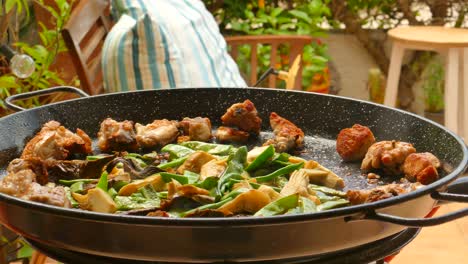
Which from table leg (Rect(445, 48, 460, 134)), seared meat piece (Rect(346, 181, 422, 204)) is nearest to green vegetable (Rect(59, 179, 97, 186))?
seared meat piece (Rect(346, 181, 422, 204))

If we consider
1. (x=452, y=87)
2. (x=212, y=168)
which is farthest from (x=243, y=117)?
(x=452, y=87)

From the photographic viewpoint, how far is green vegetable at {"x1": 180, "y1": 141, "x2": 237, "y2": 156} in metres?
1.38

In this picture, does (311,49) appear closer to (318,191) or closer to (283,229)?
(318,191)

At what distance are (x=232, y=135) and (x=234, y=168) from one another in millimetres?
267

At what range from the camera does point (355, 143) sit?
134cm

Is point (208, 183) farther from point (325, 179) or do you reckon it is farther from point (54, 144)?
point (54, 144)

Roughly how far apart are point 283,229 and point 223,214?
0.12 meters

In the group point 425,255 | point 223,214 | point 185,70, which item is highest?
point 223,214

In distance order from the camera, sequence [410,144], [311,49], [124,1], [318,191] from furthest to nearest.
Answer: [311,49] < [124,1] < [410,144] < [318,191]

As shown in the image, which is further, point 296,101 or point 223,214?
point 296,101

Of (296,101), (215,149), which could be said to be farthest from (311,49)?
(215,149)

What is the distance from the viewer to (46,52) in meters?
2.21

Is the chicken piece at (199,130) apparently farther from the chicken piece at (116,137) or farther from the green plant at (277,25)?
the green plant at (277,25)

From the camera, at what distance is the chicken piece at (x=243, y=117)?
1.47 metres
